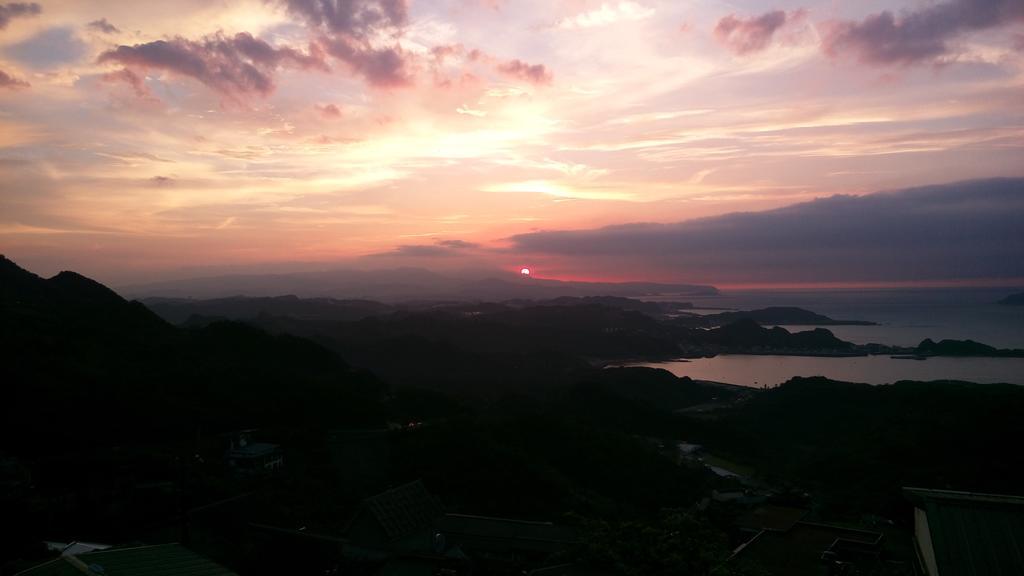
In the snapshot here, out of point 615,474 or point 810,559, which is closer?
point 810,559

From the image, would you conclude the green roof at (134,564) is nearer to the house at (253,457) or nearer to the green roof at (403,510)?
the green roof at (403,510)

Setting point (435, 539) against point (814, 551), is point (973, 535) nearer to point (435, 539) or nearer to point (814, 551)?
point (814, 551)

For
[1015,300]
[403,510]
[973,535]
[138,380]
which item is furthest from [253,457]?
[1015,300]

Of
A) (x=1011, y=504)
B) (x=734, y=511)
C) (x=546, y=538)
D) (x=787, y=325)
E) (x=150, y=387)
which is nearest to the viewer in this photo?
(x=1011, y=504)

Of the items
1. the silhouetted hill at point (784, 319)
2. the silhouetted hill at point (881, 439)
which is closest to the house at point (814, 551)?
the silhouetted hill at point (881, 439)

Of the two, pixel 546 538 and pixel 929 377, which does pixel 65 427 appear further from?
pixel 929 377

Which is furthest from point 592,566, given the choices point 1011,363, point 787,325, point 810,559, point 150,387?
point 787,325
